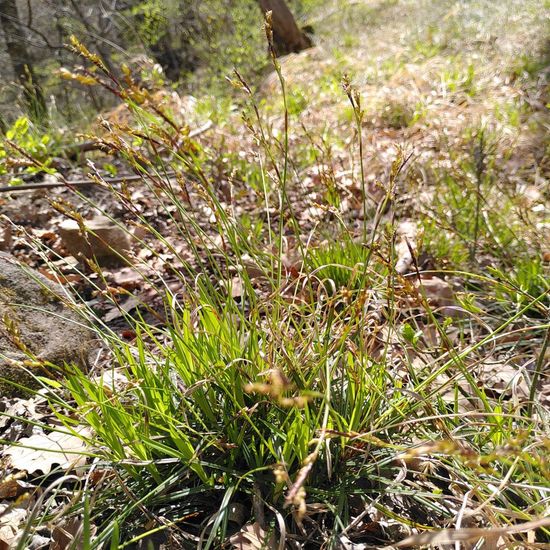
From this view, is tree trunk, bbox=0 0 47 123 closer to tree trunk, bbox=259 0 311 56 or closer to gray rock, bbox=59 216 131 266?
tree trunk, bbox=259 0 311 56

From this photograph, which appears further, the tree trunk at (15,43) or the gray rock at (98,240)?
the tree trunk at (15,43)

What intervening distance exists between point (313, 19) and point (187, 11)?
275 cm

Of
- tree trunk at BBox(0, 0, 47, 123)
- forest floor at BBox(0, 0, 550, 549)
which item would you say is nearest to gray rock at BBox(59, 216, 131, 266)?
forest floor at BBox(0, 0, 550, 549)

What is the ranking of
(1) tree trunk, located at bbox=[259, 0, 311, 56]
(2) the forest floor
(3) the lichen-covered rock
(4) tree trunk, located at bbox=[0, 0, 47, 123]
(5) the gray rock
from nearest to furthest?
(2) the forest floor, (3) the lichen-covered rock, (5) the gray rock, (4) tree trunk, located at bbox=[0, 0, 47, 123], (1) tree trunk, located at bbox=[259, 0, 311, 56]

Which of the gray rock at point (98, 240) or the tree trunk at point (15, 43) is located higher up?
the tree trunk at point (15, 43)

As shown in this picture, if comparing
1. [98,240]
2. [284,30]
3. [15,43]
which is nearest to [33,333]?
[98,240]

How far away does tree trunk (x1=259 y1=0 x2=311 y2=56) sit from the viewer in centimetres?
895

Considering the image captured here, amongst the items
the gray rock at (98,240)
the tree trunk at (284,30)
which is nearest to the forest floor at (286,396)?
the gray rock at (98,240)

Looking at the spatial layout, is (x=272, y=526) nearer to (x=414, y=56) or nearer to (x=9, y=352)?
(x=9, y=352)

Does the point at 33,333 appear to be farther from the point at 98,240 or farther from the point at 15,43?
the point at 15,43

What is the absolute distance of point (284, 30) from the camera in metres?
9.09

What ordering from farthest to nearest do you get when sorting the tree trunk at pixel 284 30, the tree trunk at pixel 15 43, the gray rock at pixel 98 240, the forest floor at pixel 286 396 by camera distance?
1. the tree trunk at pixel 284 30
2. the tree trunk at pixel 15 43
3. the gray rock at pixel 98 240
4. the forest floor at pixel 286 396

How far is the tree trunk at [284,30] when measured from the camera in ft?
29.4

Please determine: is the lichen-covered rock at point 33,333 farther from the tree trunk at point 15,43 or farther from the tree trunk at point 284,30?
the tree trunk at point 284,30
